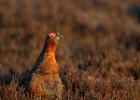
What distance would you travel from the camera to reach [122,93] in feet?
21.2

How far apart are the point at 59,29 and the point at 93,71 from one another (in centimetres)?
722

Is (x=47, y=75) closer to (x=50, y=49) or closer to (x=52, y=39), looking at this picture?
(x=50, y=49)

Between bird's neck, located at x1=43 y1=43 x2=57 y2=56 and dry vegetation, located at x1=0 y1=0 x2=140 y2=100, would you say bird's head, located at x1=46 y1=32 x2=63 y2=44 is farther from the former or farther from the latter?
dry vegetation, located at x1=0 y1=0 x2=140 y2=100

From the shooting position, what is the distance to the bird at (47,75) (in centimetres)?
639

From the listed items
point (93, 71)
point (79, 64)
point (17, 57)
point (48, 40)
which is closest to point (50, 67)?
point (48, 40)

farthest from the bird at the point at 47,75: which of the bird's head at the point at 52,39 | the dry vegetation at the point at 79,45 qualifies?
the dry vegetation at the point at 79,45

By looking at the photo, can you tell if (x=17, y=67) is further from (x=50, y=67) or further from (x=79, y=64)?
(x=50, y=67)

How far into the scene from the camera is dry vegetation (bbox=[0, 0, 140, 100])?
6.88 metres

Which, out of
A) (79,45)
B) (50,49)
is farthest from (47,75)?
(79,45)

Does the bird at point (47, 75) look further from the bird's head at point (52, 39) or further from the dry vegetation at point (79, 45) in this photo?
the dry vegetation at point (79, 45)

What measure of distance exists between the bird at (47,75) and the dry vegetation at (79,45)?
0.15 m

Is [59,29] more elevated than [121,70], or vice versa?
[59,29]

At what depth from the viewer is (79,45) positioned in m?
13.9

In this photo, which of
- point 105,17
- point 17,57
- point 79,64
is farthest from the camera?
point 105,17
